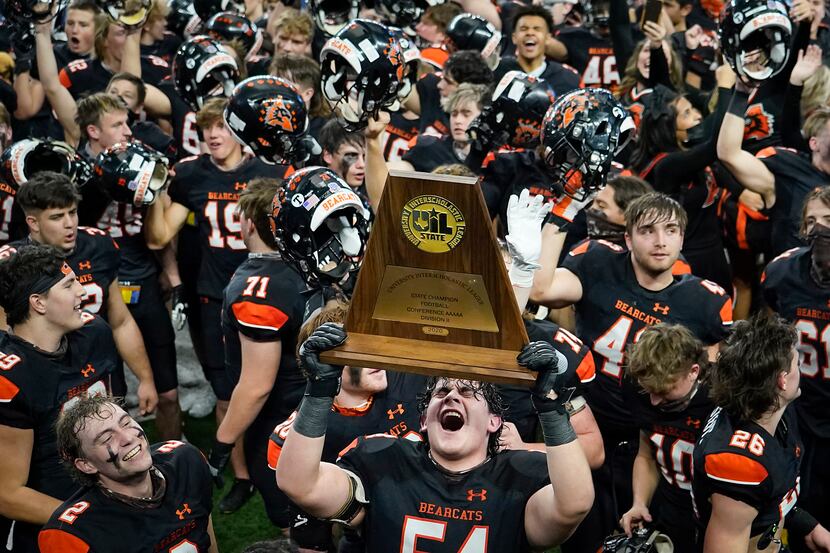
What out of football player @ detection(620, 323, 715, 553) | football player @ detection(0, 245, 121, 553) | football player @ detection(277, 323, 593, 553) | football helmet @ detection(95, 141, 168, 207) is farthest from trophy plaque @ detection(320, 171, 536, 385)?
football helmet @ detection(95, 141, 168, 207)

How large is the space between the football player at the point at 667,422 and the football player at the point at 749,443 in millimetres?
229

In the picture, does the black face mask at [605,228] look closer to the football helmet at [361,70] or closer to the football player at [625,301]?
the football player at [625,301]

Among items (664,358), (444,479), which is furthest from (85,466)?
(664,358)

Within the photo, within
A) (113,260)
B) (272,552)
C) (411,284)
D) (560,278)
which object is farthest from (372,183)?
(272,552)

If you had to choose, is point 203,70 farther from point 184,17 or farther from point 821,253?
point 821,253

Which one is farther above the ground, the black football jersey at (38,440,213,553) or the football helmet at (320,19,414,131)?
the football helmet at (320,19,414,131)

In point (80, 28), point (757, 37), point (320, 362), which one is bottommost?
point (80, 28)

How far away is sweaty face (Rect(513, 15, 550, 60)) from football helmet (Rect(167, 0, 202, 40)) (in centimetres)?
246

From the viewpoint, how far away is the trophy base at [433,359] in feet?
8.36

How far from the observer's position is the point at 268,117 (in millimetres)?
4637

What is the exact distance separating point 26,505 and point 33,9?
10.3ft

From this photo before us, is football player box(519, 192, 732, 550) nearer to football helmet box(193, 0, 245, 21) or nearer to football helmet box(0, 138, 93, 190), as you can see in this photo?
football helmet box(0, 138, 93, 190)

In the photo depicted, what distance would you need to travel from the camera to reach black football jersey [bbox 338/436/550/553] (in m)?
2.86

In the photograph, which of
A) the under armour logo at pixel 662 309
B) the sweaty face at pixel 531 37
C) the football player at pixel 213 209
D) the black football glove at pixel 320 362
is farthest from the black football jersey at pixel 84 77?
the black football glove at pixel 320 362
